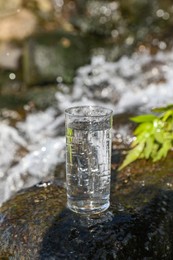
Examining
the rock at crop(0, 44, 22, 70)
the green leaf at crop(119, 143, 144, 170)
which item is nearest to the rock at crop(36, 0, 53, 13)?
the rock at crop(0, 44, 22, 70)

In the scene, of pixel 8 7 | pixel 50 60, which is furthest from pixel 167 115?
pixel 8 7

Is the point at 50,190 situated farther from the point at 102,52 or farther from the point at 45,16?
the point at 45,16

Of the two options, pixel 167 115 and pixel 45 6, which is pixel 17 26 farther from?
pixel 167 115

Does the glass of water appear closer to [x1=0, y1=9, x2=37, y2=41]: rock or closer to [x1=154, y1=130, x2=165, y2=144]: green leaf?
[x1=154, y1=130, x2=165, y2=144]: green leaf

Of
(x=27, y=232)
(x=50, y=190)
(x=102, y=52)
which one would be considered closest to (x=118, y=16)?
(x=102, y=52)

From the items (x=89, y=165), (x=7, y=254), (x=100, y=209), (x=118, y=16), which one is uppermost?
(x=118, y=16)

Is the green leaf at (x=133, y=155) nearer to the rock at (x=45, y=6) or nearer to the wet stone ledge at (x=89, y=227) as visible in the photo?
the wet stone ledge at (x=89, y=227)

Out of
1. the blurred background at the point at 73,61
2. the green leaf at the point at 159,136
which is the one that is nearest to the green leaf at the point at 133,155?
the green leaf at the point at 159,136
